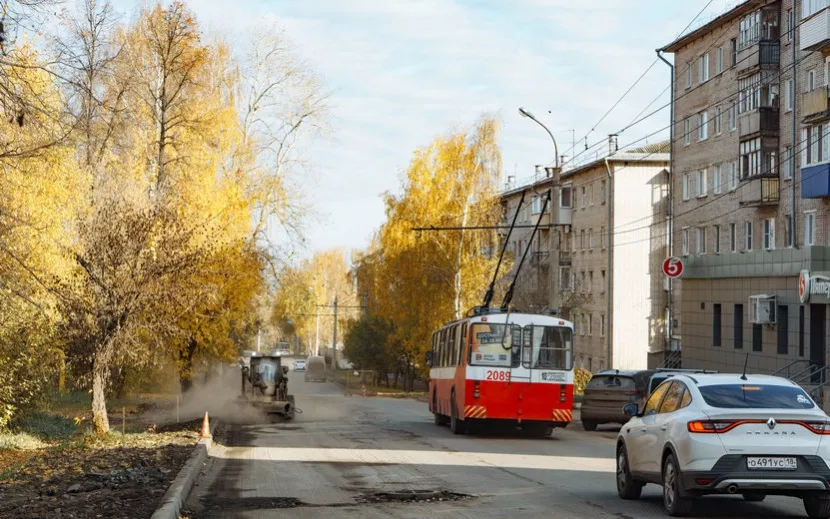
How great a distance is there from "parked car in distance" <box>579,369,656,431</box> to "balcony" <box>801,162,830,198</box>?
13.3 metres

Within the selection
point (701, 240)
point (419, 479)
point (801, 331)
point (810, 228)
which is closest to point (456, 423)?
point (419, 479)

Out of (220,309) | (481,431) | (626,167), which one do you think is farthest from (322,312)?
(481,431)

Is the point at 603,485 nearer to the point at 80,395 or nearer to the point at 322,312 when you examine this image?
the point at 80,395

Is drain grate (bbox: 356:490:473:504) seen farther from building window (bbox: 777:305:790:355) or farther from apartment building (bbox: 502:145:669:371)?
apartment building (bbox: 502:145:669:371)

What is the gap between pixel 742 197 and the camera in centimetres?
5059

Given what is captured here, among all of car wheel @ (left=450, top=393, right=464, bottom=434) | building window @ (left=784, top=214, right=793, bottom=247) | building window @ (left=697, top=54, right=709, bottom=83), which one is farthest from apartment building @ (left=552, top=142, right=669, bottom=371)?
car wheel @ (left=450, top=393, right=464, bottom=434)

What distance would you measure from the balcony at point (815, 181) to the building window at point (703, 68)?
527 inches

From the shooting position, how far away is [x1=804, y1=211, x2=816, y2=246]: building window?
144 ft

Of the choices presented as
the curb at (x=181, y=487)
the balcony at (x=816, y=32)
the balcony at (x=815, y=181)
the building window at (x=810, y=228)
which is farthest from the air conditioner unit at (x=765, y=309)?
the curb at (x=181, y=487)

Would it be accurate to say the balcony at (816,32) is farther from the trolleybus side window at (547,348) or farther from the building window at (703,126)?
the trolleybus side window at (547,348)

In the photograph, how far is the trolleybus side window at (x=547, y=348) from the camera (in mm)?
27781

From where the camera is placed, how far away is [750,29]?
49.0 m

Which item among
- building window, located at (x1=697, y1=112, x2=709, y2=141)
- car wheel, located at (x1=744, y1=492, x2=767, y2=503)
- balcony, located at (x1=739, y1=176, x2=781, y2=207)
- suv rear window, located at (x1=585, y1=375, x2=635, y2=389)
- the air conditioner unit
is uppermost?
building window, located at (x1=697, y1=112, x2=709, y2=141)

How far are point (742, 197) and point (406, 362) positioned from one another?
3340 cm
